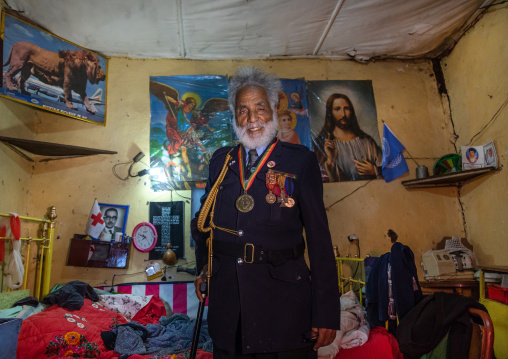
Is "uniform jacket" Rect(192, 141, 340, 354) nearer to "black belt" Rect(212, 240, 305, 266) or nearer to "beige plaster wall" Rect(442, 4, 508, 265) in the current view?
"black belt" Rect(212, 240, 305, 266)

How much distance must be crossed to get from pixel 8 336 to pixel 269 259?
48.8 inches

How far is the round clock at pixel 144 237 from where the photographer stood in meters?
3.97

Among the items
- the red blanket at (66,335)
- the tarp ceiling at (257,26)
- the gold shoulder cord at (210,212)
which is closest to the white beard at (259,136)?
the gold shoulder cord at (210,212)

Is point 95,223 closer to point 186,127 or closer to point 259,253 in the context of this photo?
point 186,127

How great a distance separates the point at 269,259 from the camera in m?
1.49

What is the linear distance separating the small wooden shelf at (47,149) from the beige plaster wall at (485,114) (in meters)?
4.31

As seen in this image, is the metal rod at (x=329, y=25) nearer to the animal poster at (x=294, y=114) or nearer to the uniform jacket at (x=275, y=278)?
the animal poster at (x=294, y=114)

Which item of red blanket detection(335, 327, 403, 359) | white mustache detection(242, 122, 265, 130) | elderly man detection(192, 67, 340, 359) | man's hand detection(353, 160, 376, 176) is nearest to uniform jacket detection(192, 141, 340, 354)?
elderly man detection(192, 67, 340, 359)

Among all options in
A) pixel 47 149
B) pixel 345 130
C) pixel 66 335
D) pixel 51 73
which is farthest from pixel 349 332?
pixel 51 73

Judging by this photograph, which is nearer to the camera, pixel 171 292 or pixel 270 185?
pixel 270 185

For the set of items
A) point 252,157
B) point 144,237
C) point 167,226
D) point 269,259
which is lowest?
point 269,259

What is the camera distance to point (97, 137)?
4.21m

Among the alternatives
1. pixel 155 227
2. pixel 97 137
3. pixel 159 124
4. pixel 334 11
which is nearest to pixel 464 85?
pixel 334 11

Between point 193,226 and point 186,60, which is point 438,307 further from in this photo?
point 186,60
